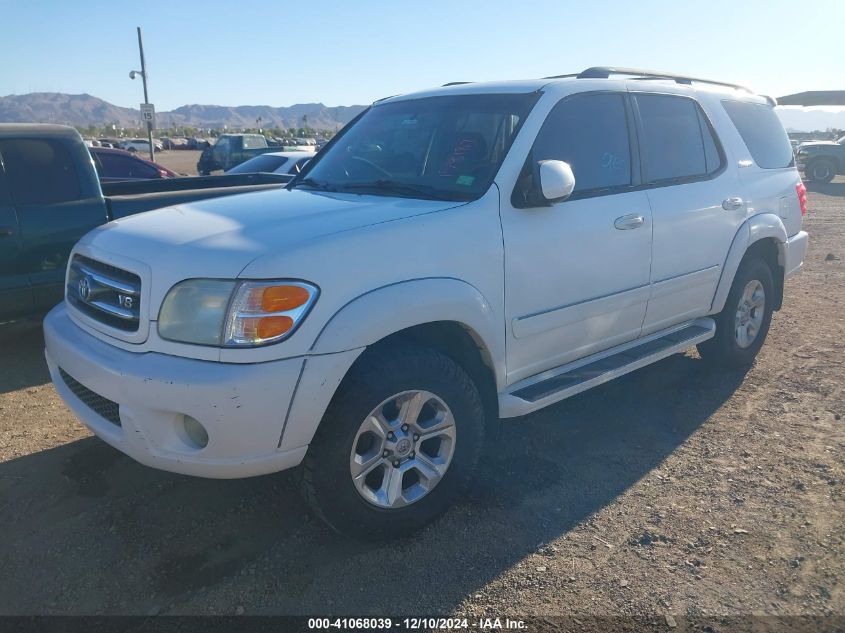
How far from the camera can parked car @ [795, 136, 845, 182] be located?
74.6 ft

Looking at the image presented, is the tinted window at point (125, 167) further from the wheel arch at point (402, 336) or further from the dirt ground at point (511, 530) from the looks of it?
the wheel arch at point (402, 336)

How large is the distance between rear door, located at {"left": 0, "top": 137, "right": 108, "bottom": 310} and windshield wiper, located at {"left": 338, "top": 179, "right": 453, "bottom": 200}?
9.10 feet

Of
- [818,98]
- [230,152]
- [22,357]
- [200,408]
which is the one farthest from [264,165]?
[818,98]

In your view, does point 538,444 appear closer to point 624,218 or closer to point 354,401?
point 624,218

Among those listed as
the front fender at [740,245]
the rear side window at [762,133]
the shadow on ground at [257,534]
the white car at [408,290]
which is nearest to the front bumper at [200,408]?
the white car at [408,290]

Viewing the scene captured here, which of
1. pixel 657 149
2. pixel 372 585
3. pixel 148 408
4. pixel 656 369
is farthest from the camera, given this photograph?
pixel 656 369

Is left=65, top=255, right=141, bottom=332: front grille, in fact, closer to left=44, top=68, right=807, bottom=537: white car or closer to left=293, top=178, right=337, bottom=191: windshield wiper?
left=44, top=68, right=807, bottom=537: white car

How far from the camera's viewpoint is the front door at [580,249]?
329 cm

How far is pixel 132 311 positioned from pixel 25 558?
3.93 feet

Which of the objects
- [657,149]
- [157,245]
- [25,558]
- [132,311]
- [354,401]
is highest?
[657,149]

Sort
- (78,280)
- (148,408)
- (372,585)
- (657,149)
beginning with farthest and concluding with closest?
(657,149), (78,280), (372,585), (148,408)

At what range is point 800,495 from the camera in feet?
11.2

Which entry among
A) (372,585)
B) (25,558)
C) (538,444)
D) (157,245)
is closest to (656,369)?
(538,444)

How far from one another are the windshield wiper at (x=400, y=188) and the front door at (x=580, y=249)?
13.0 inches
